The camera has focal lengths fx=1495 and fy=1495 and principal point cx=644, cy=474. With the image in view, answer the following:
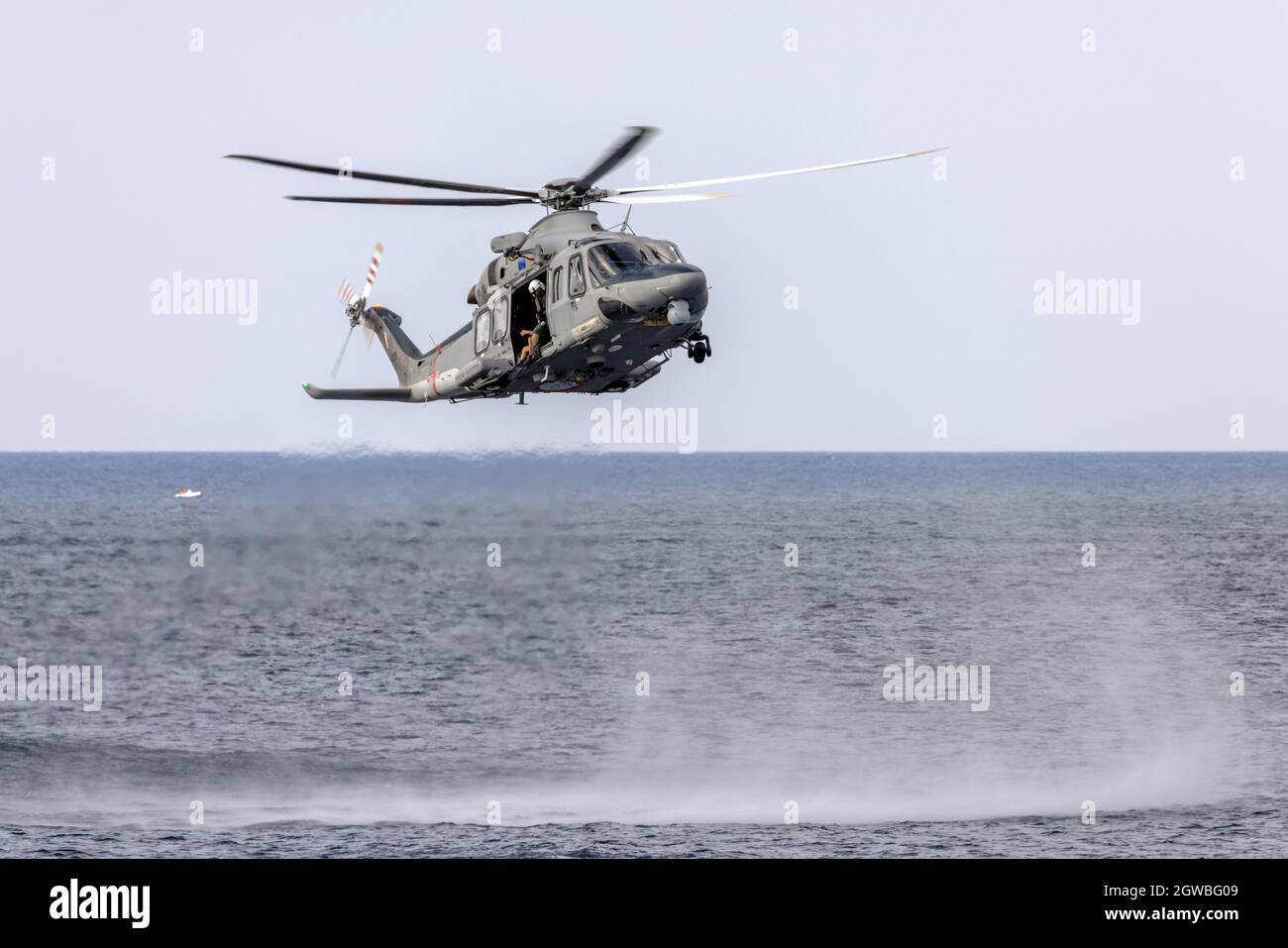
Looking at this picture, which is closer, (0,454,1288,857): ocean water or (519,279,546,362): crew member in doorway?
(519,279,546,362): crew member in doorway

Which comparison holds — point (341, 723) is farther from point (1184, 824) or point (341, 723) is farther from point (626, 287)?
point (626, 287)

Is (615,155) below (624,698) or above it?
above

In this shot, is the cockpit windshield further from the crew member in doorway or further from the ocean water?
the ocean water

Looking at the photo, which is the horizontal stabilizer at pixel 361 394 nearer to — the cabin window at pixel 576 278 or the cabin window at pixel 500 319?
the cabin window at pixel 500 319

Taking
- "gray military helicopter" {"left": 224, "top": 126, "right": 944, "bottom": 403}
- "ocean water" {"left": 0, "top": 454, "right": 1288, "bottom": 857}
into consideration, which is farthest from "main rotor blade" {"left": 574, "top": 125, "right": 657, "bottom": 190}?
"ocean water" {"left": 0, "top": 454, "right": 1288, "bottom": 857}

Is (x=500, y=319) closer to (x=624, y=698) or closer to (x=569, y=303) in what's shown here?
(x=569, y=303)

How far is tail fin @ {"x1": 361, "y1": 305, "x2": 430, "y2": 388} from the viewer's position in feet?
112

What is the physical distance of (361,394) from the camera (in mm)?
30703

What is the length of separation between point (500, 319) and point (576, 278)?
2.21 m

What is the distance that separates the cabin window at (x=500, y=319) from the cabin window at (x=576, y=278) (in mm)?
1700

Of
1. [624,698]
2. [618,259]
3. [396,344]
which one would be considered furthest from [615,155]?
[624,698]

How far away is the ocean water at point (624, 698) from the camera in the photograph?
4897 centimetres

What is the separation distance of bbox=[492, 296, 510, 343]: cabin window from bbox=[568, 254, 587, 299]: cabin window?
5.58 feet
